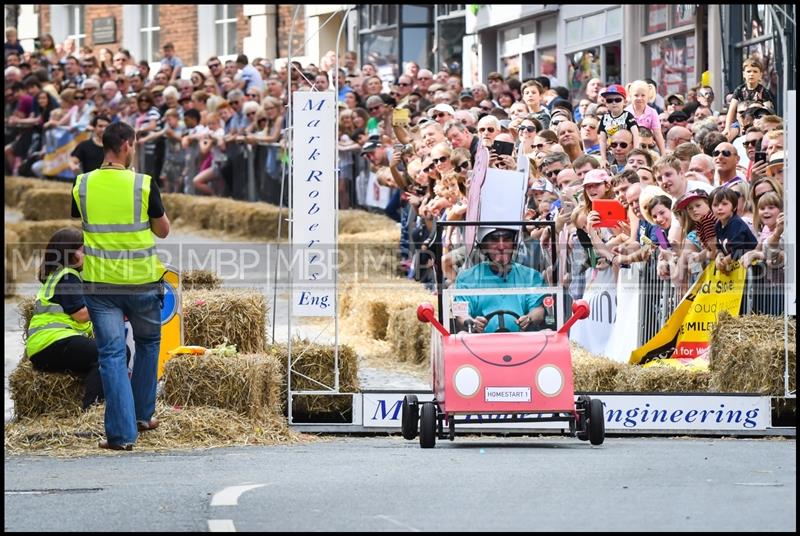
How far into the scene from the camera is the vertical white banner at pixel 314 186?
539 inches

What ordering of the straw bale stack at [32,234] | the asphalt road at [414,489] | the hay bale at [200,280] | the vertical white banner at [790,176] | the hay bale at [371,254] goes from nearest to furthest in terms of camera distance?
the asphalt road at [414,489] < the vertical white banner at [790,176] < the hay bale at [200,280] < the hay bale at [371,254] < the straw bale stack at [32,234]

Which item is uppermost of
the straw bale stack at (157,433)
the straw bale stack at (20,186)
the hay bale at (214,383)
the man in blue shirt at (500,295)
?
the straw bale stack at (20,186)

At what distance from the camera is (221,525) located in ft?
25.2

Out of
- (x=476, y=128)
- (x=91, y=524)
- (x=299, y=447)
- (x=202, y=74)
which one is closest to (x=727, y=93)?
(x=476, y=128)

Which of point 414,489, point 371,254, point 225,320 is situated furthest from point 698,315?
point 371,254

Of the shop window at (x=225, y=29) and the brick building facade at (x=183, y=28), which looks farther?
the shop window at (x=225, y=29)

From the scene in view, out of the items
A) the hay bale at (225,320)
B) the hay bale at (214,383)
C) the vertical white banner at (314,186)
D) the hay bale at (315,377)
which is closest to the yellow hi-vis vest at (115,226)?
the hay bale at (214,383)

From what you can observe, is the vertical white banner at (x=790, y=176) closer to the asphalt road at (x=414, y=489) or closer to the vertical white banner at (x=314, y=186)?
the asphalt road at (x=414, y=489)

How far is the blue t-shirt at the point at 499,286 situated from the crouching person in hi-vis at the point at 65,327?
2.61m

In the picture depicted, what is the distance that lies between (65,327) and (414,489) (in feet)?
14.4

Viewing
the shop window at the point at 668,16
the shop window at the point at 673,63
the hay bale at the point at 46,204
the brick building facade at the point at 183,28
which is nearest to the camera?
the shop window at the point at 673,63

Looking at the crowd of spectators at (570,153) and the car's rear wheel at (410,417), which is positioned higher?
the crowd of spectators at (570,153)

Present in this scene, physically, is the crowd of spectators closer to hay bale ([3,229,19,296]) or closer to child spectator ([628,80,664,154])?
child spectator ([628,80,664,154])

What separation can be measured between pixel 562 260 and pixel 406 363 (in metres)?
3.42
